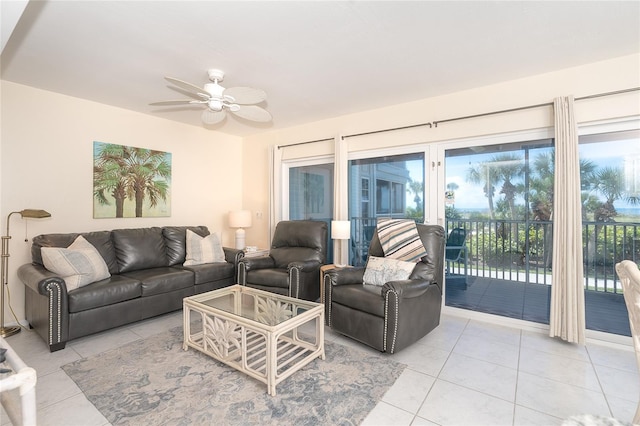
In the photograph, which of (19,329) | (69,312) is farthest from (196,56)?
(19,329)

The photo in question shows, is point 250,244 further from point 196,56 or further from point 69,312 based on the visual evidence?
point 196,56

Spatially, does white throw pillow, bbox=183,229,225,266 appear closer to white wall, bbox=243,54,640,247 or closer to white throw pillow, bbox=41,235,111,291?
white throw pillow, bbox=41,235,111,291

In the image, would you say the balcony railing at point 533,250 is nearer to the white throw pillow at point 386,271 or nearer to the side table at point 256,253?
the white throw pillow at point 386,271

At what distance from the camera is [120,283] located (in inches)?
116

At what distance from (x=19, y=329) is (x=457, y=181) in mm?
4792

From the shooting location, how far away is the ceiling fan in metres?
2.48

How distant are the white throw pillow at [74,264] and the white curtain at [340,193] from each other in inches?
104

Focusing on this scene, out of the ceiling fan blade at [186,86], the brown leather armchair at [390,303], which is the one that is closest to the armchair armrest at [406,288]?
the brown leather armchair at [390,303]

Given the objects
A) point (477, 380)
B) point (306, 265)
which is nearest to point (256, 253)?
point (306, 265)

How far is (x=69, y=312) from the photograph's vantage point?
8.49ft

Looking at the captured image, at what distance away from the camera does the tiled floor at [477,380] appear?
1.77 metres

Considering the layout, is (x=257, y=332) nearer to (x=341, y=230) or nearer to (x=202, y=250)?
(x=341, y=230)

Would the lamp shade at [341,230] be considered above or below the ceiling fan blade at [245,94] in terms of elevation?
below

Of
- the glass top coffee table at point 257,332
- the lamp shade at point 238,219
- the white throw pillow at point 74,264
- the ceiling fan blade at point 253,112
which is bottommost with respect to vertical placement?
A: the glass top coffee table at point 257,332
